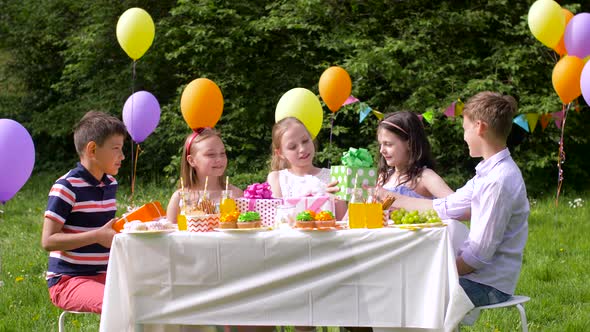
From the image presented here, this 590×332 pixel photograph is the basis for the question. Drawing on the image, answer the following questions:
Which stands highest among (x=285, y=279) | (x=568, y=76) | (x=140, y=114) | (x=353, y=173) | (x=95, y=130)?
(x=568, y=76)

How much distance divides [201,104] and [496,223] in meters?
2.58

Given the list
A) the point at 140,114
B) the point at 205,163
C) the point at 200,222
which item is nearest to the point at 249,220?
the point at 200,222

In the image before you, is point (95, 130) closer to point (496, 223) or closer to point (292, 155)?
point (292, 155)

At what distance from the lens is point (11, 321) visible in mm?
4223

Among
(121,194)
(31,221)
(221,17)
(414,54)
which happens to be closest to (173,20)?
(221,17)

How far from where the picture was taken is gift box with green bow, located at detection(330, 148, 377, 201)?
9.11 ft

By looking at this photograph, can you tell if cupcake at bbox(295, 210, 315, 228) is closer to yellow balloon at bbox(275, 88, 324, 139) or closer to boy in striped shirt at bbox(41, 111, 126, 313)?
boy in striped shirt at bbox(41, 111, 126, 313)

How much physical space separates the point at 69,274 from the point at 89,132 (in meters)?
0.61

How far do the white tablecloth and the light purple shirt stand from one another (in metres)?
0.36

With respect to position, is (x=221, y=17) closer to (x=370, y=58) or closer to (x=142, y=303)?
(x=370, y=58)

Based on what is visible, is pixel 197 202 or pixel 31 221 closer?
pixel 197 202

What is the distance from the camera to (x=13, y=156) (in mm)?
4156

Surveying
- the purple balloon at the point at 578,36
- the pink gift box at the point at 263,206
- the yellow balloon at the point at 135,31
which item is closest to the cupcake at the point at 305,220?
the pink gift box at the point at 263,206

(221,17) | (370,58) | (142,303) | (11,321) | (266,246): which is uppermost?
(221,17)
